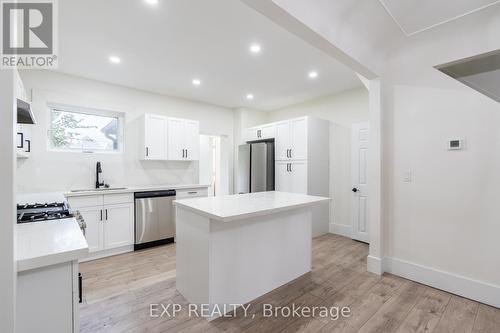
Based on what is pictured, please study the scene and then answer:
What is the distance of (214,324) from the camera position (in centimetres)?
182

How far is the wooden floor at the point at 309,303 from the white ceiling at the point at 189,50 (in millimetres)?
2646

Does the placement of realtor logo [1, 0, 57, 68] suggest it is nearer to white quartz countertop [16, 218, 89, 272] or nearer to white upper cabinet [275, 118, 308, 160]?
white quartz countertop [16, 218, 89, 272]

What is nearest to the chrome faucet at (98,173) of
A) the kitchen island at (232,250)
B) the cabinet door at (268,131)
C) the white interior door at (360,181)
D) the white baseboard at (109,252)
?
the white baseboard at (109,252)

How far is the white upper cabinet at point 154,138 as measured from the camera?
385 cm

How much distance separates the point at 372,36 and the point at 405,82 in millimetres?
703

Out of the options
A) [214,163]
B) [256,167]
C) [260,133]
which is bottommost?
[256,167]

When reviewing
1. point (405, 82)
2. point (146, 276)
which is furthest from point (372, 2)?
point (146, 276)

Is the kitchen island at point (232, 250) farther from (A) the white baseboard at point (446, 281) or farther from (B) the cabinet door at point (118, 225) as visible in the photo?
(B) the cabinet door at point (118, 225)

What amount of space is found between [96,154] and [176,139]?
1276 mm

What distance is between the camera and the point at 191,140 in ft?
14.4

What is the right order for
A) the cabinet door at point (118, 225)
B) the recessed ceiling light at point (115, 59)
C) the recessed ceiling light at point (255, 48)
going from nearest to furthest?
1. the recessed ceiling light at point (255, 48)
2. the recessed ceiling light at point (115, 59)
3. the cabinet door at point (118, 225)

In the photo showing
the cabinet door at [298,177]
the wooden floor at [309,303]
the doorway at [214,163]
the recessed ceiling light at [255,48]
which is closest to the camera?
the wooden floor at [309,303]

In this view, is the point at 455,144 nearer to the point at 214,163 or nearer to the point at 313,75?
the point at 313,75

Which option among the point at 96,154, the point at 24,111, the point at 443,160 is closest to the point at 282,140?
the point at 443,160
